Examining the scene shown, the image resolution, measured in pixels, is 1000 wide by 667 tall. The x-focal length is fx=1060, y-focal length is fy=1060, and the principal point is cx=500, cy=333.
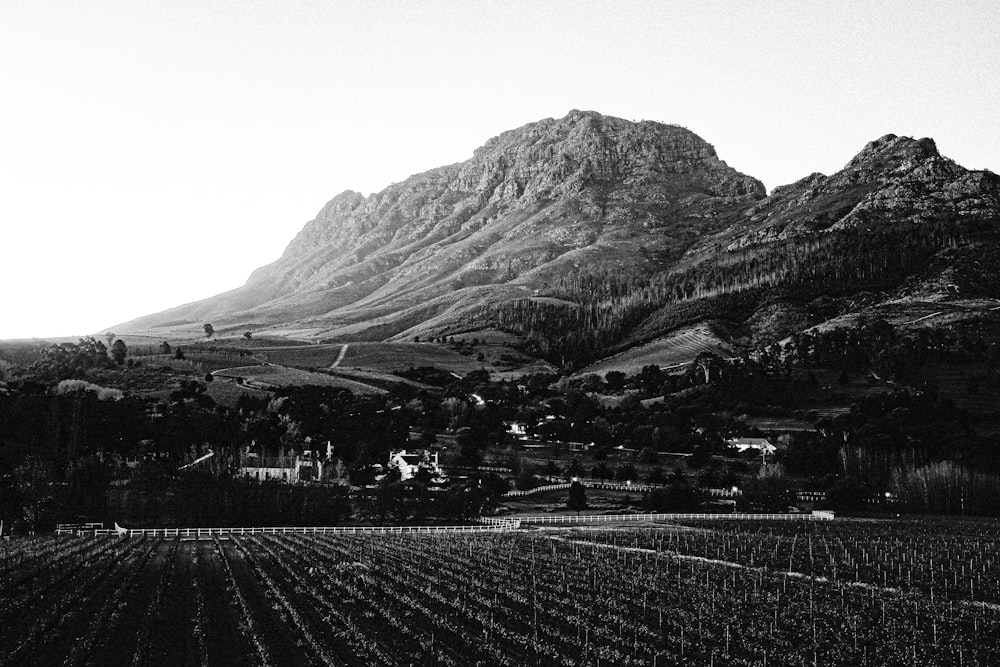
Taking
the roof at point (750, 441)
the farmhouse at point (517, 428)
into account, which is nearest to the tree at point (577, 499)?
the roof at point (750, 441)

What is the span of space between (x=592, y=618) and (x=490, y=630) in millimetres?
5037

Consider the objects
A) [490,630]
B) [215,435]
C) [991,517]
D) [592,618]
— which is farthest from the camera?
[215,435]

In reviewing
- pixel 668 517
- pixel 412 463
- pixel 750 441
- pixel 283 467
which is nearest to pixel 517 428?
pixel 750 441

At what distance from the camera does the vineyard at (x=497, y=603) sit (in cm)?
3744

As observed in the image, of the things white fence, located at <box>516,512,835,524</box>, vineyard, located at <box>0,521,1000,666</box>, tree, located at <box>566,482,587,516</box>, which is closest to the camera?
vineyard, located at <box>0,521,1000,666</box>

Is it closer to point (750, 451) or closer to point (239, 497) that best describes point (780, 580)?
point (239, 497)

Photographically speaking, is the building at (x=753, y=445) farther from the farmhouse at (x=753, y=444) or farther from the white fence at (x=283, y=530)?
the white fence at (x=283, y=530)

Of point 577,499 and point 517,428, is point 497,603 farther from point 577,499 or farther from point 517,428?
point 517,428

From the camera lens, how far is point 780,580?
5781cm

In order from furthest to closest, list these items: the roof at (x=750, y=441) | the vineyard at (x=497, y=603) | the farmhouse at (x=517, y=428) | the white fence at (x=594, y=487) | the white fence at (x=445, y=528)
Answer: the farmhouse at (x=517, y=428)
the roof at (x=750, y=441)
the white fence at (x=594, y=487)
the white fence at (x=445, y=528)
the vineyard at (x=497, y=603)

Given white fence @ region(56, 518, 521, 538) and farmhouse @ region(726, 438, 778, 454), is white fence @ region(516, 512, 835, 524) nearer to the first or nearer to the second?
white fence @ region(56, 518, 521, 538)

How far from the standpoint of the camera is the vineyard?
1474 inches

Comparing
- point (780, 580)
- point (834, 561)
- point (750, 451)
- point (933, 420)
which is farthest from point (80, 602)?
point (933, 420)

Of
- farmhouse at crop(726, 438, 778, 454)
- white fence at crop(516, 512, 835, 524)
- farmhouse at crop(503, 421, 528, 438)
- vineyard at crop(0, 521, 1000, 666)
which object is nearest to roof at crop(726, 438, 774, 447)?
farmhouse at crop(726, 438, 778, 454)
